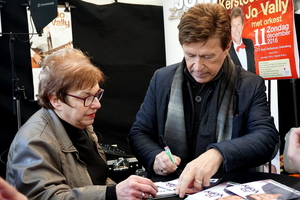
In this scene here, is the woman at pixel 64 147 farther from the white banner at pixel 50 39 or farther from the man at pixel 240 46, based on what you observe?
the white banner at pixel 50 39

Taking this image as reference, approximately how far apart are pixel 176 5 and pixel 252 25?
48.9 inches

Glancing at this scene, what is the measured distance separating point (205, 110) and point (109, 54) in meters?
3.19

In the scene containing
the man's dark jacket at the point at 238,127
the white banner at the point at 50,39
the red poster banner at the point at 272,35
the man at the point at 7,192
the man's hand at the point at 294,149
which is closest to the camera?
the man at the point at 7,192

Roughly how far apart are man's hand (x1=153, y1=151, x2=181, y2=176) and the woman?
28cm

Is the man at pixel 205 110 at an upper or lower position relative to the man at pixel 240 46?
lower

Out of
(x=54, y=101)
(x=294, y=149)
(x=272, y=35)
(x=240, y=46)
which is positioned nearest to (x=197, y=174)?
(x=294, y=149)

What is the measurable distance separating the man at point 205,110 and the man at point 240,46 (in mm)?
1782

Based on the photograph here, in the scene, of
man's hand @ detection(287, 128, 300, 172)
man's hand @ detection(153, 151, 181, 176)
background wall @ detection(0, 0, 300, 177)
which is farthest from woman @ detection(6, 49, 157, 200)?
background wall @ detection(0, 0, 300, 177)

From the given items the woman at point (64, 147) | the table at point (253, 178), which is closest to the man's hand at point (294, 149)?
the table at point (253, 178)

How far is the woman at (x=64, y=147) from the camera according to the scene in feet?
5.16

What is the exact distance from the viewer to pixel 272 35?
3.72 metres

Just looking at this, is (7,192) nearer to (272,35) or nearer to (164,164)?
(164,164)

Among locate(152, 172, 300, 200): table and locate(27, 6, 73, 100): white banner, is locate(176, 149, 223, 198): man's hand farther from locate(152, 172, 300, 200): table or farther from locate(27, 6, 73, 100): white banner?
locate(27, 6, 73, 100): white banner

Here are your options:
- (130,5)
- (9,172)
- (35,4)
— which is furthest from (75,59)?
(130,5)
